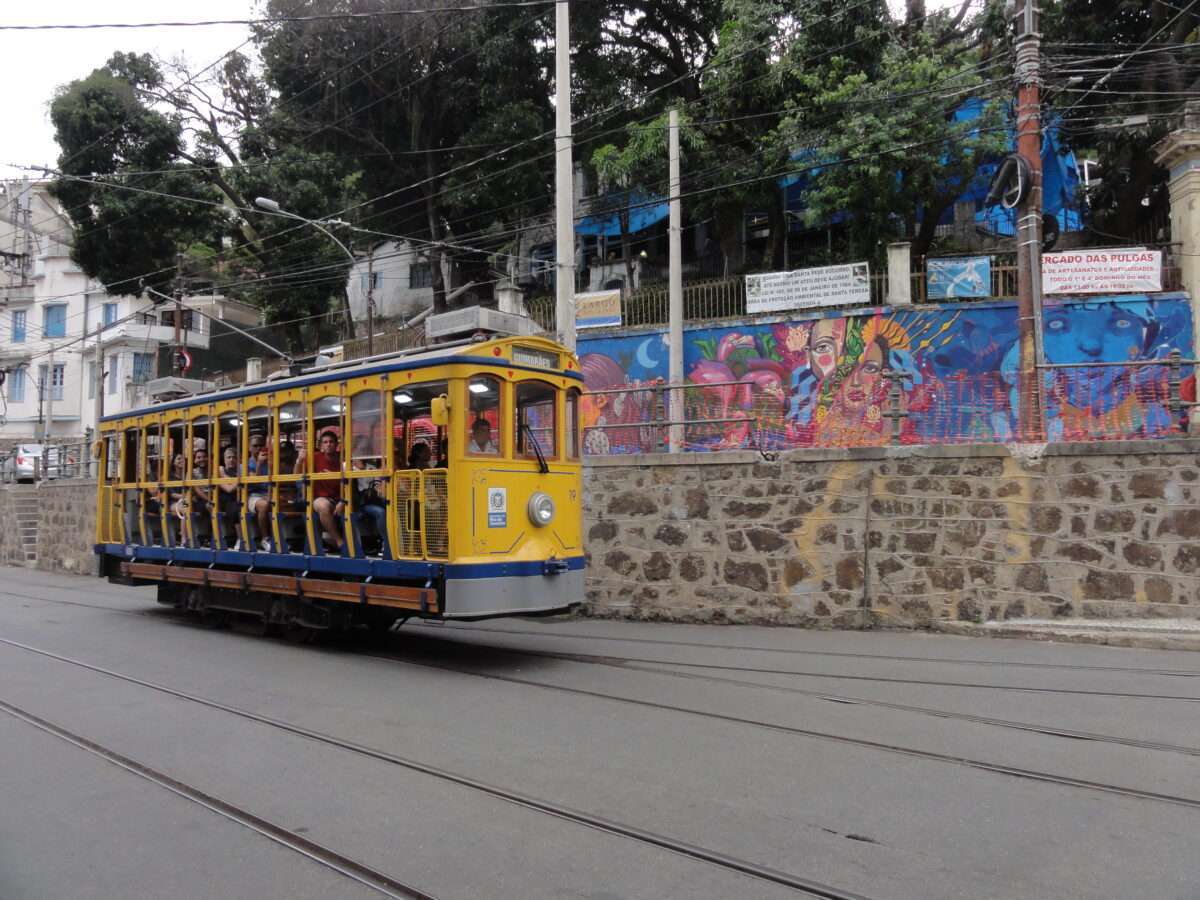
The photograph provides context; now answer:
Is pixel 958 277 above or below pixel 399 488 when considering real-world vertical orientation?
above

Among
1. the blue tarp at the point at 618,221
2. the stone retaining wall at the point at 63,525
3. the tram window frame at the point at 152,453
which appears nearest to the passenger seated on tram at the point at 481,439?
the tram window frame at the point at 152,453

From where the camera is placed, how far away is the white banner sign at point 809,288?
798 inches

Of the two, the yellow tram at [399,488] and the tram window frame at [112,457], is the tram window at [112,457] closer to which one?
the tram window frame at [112,457]

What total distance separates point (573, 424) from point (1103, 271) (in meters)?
14.3

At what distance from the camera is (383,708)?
7.16 metres

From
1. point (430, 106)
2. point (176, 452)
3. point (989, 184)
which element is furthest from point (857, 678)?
point (430, 106)

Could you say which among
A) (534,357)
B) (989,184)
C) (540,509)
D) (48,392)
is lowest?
(540,509)

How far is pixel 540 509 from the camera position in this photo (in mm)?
9094

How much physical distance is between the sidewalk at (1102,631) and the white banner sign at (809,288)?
1156 centimetres

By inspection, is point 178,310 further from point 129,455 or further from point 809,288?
point 809,288

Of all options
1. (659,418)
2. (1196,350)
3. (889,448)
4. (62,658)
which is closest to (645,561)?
(659,418)

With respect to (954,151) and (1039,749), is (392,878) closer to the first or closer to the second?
(1039,749)

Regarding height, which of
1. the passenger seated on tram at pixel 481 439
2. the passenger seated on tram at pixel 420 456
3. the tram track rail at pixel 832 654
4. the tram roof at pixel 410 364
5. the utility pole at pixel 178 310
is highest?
the utility pole at pixel 178 310

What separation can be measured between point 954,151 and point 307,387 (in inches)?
683
